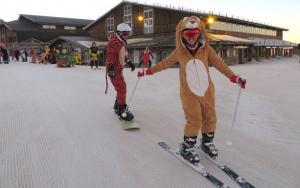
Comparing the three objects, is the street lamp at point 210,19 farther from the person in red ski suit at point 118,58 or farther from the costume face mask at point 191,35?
the costume face mask at point 191,35

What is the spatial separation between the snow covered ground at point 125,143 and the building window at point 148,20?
943 inches

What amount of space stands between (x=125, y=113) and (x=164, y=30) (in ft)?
81.0

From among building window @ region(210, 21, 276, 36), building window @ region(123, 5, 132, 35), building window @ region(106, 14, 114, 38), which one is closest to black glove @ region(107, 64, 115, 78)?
building window @ region(210, 21, 276, 36)

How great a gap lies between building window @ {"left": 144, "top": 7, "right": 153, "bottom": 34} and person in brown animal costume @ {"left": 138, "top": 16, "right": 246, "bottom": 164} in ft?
89.5

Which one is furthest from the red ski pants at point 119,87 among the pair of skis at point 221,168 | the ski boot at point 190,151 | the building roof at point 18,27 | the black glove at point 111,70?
the building roof at point 18,27

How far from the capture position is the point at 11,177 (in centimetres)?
310

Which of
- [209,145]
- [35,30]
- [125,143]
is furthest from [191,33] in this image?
[35,30]

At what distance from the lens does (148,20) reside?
100 ft

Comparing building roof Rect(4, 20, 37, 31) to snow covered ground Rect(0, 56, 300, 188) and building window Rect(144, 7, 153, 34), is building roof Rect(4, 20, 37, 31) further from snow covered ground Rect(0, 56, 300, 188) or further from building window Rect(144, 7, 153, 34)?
snow covered ground Rect(0, 56, 300, 188)

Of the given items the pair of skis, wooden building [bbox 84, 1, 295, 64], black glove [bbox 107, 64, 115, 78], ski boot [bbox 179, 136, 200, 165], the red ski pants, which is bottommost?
the pair of skis

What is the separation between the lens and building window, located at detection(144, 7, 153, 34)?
30.2 meters

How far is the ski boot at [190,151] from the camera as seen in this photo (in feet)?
11.3

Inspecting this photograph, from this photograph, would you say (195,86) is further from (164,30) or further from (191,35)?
(164,30)

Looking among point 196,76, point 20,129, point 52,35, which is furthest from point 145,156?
point 52,35
